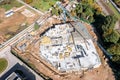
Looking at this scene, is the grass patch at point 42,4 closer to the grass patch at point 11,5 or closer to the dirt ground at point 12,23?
the dirt ground at point 12,23

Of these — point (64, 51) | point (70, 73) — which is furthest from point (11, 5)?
point (70, 73)

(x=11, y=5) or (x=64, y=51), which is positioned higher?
(x=11, y=5)

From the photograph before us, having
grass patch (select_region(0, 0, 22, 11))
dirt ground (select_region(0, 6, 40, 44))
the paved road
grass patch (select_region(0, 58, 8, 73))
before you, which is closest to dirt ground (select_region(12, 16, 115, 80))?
the paved road

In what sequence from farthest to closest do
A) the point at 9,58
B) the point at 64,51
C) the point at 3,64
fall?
the point at 64,51, the point at 9,58, the point at 3,64

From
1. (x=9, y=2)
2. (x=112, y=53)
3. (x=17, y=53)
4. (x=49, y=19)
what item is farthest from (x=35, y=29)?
(x=112, y=53)

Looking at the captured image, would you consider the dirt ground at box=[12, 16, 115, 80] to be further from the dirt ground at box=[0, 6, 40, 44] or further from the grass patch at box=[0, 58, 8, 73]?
the dirt ground at box=[0, 6, 40, 44]

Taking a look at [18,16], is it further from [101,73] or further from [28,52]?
[101,73]

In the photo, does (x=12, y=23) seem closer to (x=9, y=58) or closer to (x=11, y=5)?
(x=11, y=5)

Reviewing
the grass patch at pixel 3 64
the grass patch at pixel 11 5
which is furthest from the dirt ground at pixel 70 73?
the grass patch at pixel 11 5
